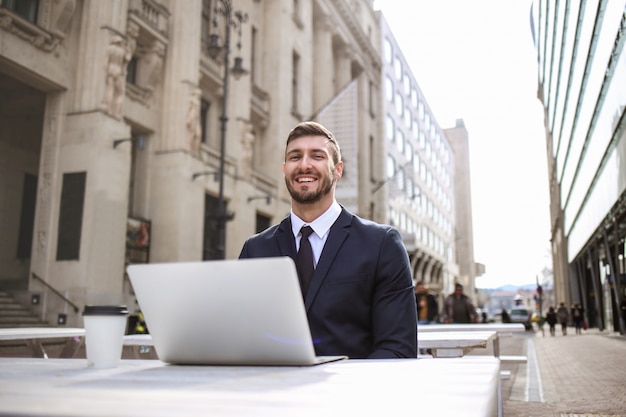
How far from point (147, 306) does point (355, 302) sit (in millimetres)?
1072

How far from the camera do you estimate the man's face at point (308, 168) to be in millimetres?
2818

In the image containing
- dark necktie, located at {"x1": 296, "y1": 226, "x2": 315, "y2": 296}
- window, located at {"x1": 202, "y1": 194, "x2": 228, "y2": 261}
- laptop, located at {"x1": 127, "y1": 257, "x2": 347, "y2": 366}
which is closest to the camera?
laptop, located at {"x1": 127, "y1": 257, "x2": 347, "y2": 366}

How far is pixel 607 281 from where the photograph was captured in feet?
86.3

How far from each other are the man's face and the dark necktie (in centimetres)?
17

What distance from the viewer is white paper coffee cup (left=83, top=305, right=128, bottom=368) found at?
6.00 ft

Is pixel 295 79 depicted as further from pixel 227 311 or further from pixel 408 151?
pixel 227 311

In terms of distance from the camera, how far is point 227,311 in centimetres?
162

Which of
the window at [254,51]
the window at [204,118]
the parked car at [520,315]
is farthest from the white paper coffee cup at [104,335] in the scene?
the parked car at [520,315]

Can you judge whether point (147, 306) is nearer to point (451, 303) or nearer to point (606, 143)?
point (451, 303)

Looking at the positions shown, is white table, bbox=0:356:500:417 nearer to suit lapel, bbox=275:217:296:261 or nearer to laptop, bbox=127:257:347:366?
laptop, bbox=127:257:347:366

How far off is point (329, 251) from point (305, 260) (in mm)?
154

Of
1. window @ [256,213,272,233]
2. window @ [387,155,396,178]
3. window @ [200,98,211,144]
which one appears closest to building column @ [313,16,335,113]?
window @ [256,213,272,233]

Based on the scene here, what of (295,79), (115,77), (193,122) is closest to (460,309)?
(193,122)

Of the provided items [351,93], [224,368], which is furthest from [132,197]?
[224,368]
